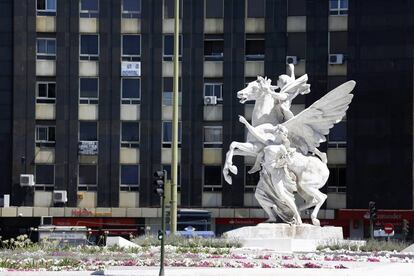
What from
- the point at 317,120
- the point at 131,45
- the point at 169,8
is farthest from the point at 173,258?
the point at 169,8

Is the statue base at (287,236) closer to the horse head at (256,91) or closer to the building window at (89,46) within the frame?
the horse head at (256,91)

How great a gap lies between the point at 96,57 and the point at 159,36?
3688 millimetres

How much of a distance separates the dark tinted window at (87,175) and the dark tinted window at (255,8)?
12.2m

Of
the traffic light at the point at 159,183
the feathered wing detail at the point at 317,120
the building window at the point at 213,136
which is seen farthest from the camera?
the building window at the point at 213,136

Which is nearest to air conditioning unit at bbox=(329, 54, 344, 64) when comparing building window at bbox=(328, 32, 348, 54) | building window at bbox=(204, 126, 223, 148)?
building window at bbox=(328, 32, 348, 54)

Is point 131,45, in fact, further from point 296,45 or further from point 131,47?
point 296,45

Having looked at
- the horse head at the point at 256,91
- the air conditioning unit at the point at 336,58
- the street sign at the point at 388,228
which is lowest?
the street sign at the point at 388,228

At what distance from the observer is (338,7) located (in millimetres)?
68000

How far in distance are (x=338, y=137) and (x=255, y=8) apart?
8.50 meters

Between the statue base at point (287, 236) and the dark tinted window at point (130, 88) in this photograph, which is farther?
the dark tinted window at point (130, 88)

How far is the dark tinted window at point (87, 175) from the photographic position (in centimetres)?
6825

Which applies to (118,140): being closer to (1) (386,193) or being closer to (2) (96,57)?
(2) (96,57)

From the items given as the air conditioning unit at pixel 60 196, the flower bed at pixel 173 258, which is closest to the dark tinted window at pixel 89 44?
the air conditioning unit at pixel 60 196

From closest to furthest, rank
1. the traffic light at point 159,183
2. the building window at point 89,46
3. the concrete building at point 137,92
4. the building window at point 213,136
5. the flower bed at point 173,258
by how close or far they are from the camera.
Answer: the traffic light at point 159,183 → the flower bed at point 173,258 → the concrete building at point 137,92 → the building window at point 213,136 → the building window at point 89,46
